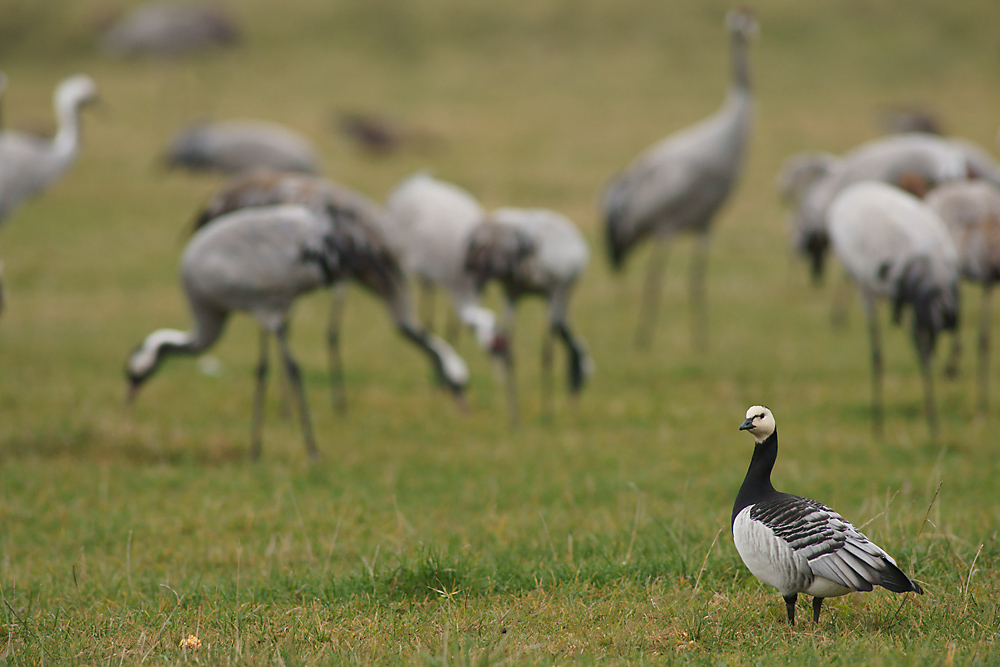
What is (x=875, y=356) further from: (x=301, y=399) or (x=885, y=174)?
(x=301, y=399)

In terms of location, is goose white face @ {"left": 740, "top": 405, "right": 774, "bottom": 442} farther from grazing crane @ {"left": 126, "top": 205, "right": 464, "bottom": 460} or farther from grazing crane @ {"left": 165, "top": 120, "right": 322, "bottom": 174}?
grazing crane @ {"left": 165, "top": 120, "right": 322, "bottom": 174}

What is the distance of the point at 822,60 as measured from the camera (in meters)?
27.2

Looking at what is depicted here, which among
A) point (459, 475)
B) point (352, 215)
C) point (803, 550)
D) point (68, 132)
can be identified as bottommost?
point (459, 475)

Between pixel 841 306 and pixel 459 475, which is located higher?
pixel 841 306

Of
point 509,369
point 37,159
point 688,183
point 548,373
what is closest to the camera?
point 509,369

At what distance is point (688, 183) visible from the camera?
9.97m

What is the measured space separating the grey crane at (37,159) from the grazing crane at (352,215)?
2826 millimetres

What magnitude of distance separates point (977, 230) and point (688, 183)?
322 cm

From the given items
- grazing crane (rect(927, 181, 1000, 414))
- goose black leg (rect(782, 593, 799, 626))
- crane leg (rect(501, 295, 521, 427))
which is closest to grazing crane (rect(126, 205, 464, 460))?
crane leg (rect(501, 295, 521, 427))

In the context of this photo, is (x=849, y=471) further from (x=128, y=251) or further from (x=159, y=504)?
(x=128, y=251)

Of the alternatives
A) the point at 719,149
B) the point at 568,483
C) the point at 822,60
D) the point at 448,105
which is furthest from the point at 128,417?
the point at 822,60

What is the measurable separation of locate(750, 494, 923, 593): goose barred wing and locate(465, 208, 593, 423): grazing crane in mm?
4116

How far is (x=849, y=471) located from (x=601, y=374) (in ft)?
10.6

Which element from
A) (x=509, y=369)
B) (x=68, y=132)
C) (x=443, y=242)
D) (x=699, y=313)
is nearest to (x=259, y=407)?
(x=509, y=369)
